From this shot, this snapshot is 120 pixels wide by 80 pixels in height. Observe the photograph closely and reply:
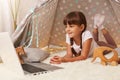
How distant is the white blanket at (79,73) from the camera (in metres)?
1.31

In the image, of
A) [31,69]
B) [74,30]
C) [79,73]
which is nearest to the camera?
[79,73]

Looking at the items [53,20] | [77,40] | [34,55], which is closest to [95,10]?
[53,20]

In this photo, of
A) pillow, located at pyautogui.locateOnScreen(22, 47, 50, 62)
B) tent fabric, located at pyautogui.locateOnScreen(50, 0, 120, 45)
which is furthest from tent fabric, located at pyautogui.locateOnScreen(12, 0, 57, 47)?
pillow, located at pyautogui.locateOnScreen(22, 47, 50, 62)

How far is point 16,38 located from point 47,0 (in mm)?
406

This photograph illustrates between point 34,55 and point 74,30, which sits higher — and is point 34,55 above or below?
below

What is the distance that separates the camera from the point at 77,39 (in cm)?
174

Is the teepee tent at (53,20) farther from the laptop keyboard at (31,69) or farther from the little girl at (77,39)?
the laptop keyboard at (31,69)

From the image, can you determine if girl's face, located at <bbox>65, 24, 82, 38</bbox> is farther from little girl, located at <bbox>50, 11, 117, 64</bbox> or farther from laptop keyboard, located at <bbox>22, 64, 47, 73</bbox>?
laptop keyboard, located at <bbox>22, 64, 47, 73</bbox>

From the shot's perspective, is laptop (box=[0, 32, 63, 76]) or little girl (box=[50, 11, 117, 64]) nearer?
laptop (box=[0, 32, 63, 76])

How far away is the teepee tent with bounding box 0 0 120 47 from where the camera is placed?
6.37 ft

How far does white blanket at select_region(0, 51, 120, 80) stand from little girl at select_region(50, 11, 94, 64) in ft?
0.37

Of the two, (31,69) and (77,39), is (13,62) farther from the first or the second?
(77,39)

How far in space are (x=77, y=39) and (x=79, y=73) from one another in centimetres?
40

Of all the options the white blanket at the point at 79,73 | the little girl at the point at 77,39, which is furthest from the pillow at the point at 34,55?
the white blanket at the point at 79,73
